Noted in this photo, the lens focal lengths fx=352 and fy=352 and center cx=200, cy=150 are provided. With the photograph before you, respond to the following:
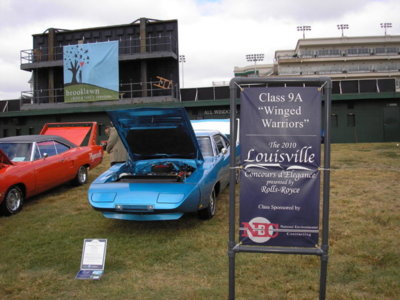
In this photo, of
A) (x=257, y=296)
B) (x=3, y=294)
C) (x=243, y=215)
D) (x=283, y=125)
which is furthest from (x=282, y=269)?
(x=3, y=294)

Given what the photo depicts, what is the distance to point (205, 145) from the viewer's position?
7.00 meters

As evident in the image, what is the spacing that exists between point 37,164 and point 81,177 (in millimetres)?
1845

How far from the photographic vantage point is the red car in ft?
20.9

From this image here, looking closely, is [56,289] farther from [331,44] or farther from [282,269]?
[331,44]

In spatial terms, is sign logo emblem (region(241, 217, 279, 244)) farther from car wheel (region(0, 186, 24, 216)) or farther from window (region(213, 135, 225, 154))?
car wheel (region(0, 186, 24, 216))

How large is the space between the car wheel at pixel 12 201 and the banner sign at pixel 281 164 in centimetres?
500

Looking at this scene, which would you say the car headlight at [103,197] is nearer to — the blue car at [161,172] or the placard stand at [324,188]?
the blue car at [161,172]

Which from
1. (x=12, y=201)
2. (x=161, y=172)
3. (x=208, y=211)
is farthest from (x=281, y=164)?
(x=12, y=201)

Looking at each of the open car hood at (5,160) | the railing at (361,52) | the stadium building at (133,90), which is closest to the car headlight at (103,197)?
the open car hood at (5,160)

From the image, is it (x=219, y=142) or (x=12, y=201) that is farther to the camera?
Result: (x=219, y=142)

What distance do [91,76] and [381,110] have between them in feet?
60.6

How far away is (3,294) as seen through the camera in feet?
11.4

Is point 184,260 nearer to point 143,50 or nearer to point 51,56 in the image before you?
point 143,50

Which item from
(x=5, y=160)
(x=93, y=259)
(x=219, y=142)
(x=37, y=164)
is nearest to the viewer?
(x=93, y=259)
